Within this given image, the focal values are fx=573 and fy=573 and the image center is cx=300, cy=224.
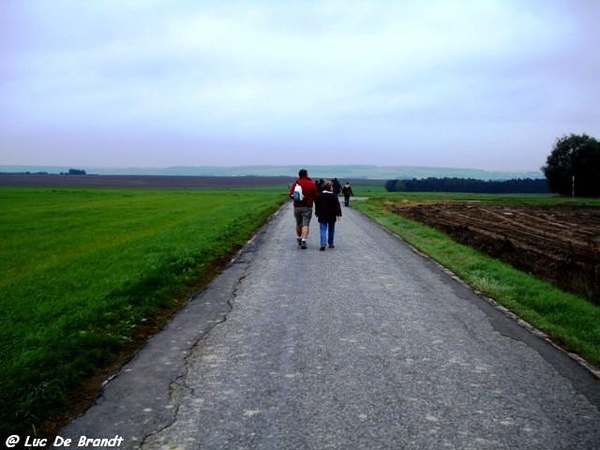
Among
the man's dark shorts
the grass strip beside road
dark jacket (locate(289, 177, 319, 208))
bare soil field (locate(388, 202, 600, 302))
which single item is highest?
dark jacket (locate(289, 177, 319, 208))

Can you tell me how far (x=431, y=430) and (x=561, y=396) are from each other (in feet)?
4.97

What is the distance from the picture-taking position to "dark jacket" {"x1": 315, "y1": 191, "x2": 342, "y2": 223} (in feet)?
52.3

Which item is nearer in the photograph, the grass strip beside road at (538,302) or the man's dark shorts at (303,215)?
the grass strip beside road at (538,302)

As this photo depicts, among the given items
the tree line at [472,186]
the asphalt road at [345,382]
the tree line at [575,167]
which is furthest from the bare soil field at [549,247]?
the tree line at [472,186]

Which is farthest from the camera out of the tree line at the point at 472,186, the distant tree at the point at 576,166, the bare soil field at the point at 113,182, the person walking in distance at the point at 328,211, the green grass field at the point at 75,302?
the bare soil field at the point at 113,182

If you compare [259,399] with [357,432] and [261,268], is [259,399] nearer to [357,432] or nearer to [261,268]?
[357,432]

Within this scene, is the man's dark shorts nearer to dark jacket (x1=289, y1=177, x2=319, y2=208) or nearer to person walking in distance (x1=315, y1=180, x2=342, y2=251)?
dark jacket (x1=289, y1=177, x2=319, y2=208)

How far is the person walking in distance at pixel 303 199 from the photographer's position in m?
15.8

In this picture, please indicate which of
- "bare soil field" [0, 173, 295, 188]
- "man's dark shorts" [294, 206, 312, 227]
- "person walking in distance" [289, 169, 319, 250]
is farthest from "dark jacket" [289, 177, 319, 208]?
"bare soil field" [0, 173, 295, 188]

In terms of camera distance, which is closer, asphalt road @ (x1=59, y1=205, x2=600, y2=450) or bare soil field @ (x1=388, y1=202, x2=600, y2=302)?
asphalt road @ (x1=59, y1=205, x2=600, y2=450)

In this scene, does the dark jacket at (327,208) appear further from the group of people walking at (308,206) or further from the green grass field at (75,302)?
the green grass field at (75,302)

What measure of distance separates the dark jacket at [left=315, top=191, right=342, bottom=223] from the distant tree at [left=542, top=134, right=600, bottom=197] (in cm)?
6253

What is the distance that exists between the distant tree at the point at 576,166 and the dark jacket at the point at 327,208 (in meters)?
62.5

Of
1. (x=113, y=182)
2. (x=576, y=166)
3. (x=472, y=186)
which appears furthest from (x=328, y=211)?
(x=113, y=182)
